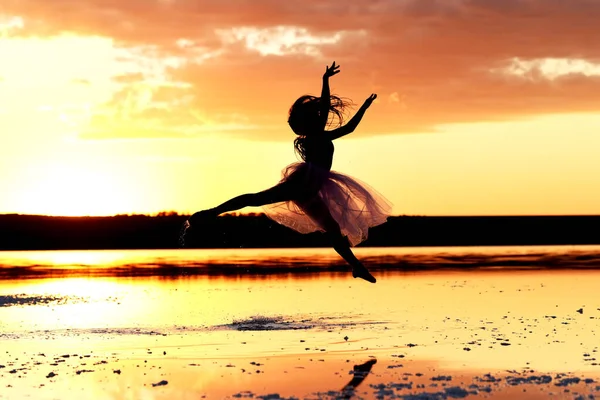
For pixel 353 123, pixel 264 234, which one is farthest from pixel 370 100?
pixel 264 234

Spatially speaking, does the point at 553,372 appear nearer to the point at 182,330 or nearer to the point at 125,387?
the point at 125,387

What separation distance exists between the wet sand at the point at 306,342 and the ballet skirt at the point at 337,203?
5.82 feet

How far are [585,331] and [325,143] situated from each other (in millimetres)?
5595

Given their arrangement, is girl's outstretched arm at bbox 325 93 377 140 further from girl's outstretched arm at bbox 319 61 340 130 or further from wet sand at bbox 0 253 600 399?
wet sand at bbox 0 253 600 399

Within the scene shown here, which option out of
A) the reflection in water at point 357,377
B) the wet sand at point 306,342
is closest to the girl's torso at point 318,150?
the wet sand at point 306,342

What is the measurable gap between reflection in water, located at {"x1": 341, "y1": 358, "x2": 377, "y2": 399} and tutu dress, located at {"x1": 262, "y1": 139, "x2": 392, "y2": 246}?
7.30ft

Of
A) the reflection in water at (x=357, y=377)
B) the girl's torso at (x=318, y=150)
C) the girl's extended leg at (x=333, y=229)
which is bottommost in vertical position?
the reflection in water at (x=357, y=377)

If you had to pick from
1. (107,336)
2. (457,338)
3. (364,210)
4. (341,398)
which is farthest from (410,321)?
(341,398)

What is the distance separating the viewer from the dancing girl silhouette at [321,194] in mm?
12789

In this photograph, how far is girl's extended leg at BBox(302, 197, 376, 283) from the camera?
13492 mm

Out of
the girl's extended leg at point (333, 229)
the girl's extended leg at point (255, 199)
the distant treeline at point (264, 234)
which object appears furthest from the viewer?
the distant treeline at point (264, 234)

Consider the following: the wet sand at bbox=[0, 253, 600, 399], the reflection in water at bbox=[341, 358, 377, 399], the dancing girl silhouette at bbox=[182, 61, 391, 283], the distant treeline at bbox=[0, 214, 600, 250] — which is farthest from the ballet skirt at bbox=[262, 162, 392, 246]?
the distant treeline at bbox=[0, 214, 600, 250]

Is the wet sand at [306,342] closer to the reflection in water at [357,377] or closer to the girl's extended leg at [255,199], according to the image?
the reflection in water at [357,377]

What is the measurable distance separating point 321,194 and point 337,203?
0.36 m
